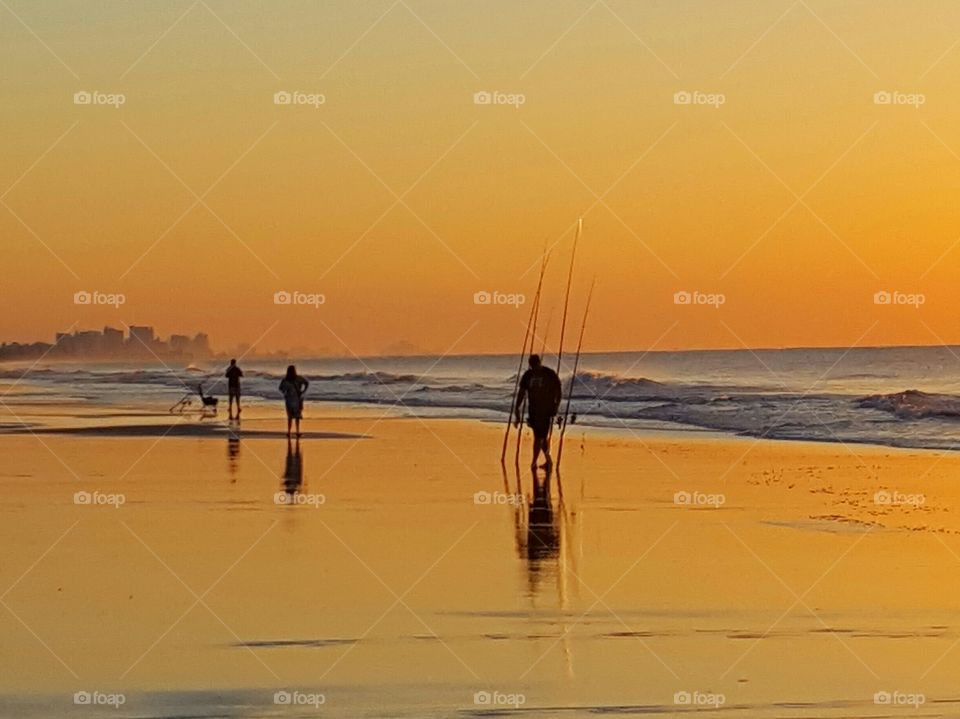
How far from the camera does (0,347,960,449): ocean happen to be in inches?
1519

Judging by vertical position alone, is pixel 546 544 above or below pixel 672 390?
below

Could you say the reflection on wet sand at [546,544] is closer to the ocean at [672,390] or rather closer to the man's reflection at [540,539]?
the man's reflection at [540,539]

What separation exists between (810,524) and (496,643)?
727cm

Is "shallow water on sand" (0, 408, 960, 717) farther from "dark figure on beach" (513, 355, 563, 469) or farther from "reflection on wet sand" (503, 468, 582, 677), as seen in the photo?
"dark figure on beach" (513, 355, 563, 469)

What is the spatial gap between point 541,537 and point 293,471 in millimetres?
8459

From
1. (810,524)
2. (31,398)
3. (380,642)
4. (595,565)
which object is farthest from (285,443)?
(31,398)

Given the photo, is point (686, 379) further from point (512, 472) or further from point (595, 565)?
point (595, 565)

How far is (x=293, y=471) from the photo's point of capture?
933 inches

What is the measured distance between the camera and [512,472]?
23828 millimetres
